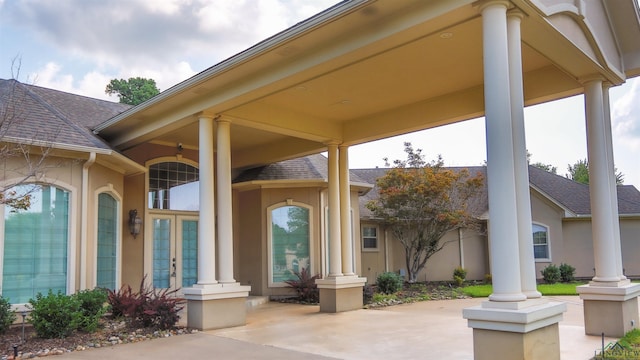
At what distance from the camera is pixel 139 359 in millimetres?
6777

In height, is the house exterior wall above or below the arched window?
below

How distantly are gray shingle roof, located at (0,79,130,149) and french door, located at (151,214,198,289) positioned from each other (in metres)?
2.89

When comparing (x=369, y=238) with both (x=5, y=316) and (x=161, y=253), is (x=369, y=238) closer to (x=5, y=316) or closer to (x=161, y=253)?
(x=161, y=253)

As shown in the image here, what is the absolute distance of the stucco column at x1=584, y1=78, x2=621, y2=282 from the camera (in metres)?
7.76

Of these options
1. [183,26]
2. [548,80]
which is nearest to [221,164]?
[548,80]

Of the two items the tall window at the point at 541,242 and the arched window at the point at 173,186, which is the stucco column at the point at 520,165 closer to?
the arched window at the point at 173,186

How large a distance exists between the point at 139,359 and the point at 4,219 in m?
Result: 3.89

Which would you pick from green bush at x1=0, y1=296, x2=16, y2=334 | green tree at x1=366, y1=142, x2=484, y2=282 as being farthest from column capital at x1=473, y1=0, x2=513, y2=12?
green tree at x1=366, y1=142, x2=484, y2=282

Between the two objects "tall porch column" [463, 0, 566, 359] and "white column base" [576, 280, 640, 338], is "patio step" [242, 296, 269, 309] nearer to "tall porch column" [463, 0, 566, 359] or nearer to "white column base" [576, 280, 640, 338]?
"white column base" [576, 280, 640, 338]

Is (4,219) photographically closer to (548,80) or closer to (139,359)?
(139,359)

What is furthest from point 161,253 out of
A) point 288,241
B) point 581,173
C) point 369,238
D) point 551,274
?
point 581,173

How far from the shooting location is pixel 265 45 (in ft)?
23.8

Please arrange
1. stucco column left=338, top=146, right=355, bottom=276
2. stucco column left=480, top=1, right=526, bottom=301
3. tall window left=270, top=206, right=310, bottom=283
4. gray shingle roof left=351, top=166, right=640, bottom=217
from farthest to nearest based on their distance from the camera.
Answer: gray shingle roof left=351, top=166, right=640, bottom=217
tall window left=270, top=206, right=310, bottom=283
stucco column left=338, top=146, right=355, bottom=276
stucco column left=480, top=1, right=526, bottom=301

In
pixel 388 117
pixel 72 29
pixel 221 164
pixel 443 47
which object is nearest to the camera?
pixel 443 47
